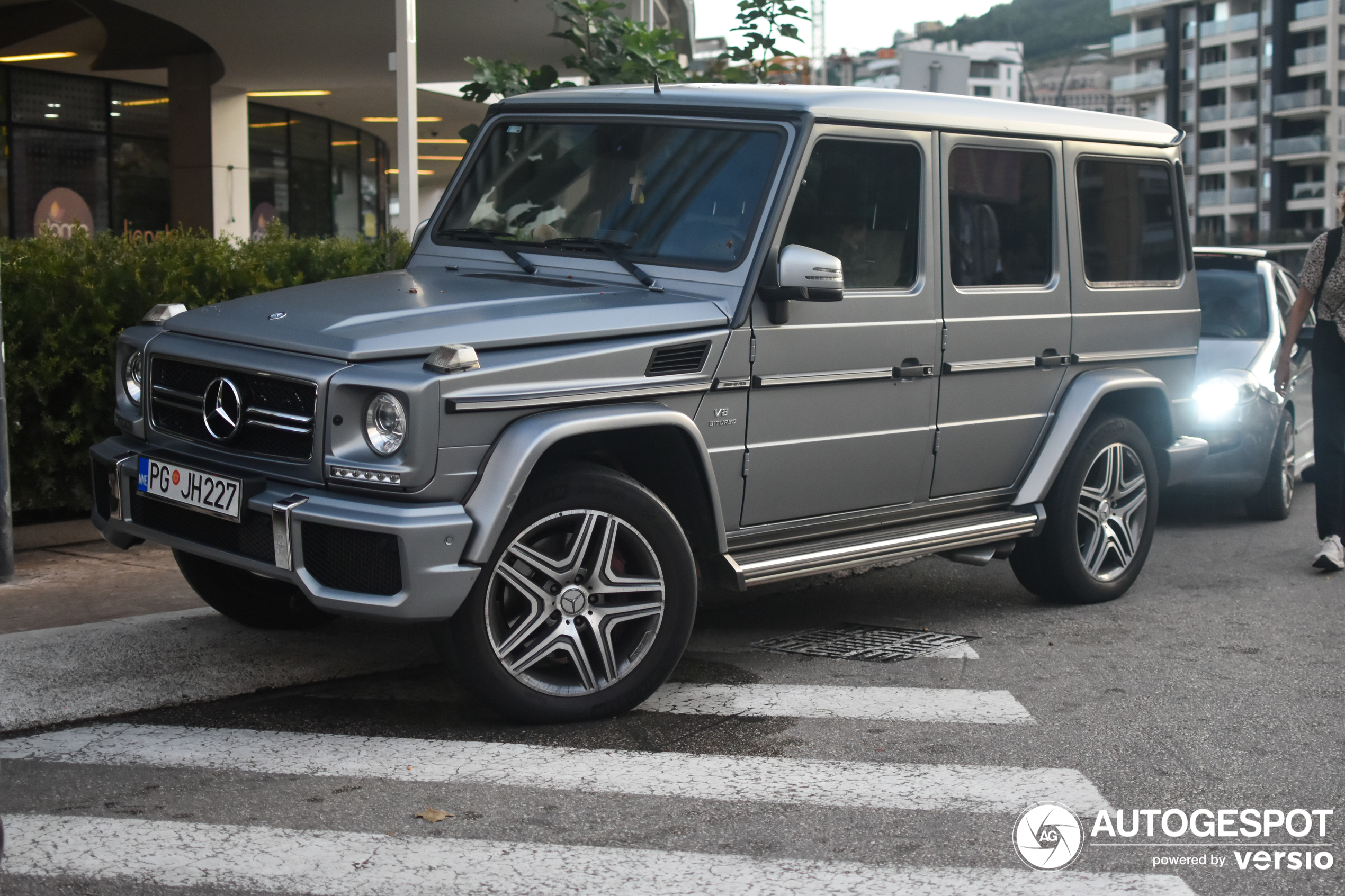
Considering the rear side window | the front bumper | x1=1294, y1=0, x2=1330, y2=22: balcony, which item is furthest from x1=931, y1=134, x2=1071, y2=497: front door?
x1=1294, y1=0, x2=1330, y2=22: balcony

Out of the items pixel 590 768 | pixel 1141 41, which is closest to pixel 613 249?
pixel 590 768

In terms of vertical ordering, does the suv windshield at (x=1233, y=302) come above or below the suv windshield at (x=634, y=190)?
below

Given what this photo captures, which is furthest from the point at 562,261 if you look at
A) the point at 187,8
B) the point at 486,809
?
the point at 187,8

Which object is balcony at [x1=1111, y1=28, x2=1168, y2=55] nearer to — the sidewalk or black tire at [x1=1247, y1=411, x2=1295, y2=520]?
black tire at [x1=1247, y1=411, x2=1295, y2=520]

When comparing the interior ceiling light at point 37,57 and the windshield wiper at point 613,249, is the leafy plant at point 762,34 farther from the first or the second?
the interior ceiling light at point 37,57

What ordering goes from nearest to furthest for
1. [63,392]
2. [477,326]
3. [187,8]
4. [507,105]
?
[477,326] → [507,105] → [63,392] → [187,8]

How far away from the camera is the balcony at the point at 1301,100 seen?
294 ft

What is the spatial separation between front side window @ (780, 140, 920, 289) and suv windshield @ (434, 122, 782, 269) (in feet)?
0.62

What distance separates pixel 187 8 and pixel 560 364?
1495cm

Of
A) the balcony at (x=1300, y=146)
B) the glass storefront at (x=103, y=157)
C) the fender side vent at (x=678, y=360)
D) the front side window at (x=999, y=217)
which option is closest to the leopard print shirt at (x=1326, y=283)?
the front side window at (x=999, y=217)

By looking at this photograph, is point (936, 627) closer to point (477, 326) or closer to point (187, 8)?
point (477, 326)

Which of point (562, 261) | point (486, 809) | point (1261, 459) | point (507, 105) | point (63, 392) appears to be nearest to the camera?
point (486, 809)

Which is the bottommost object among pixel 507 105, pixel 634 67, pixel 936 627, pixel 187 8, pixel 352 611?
pixel 936 627

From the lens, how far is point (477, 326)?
4441 mm
